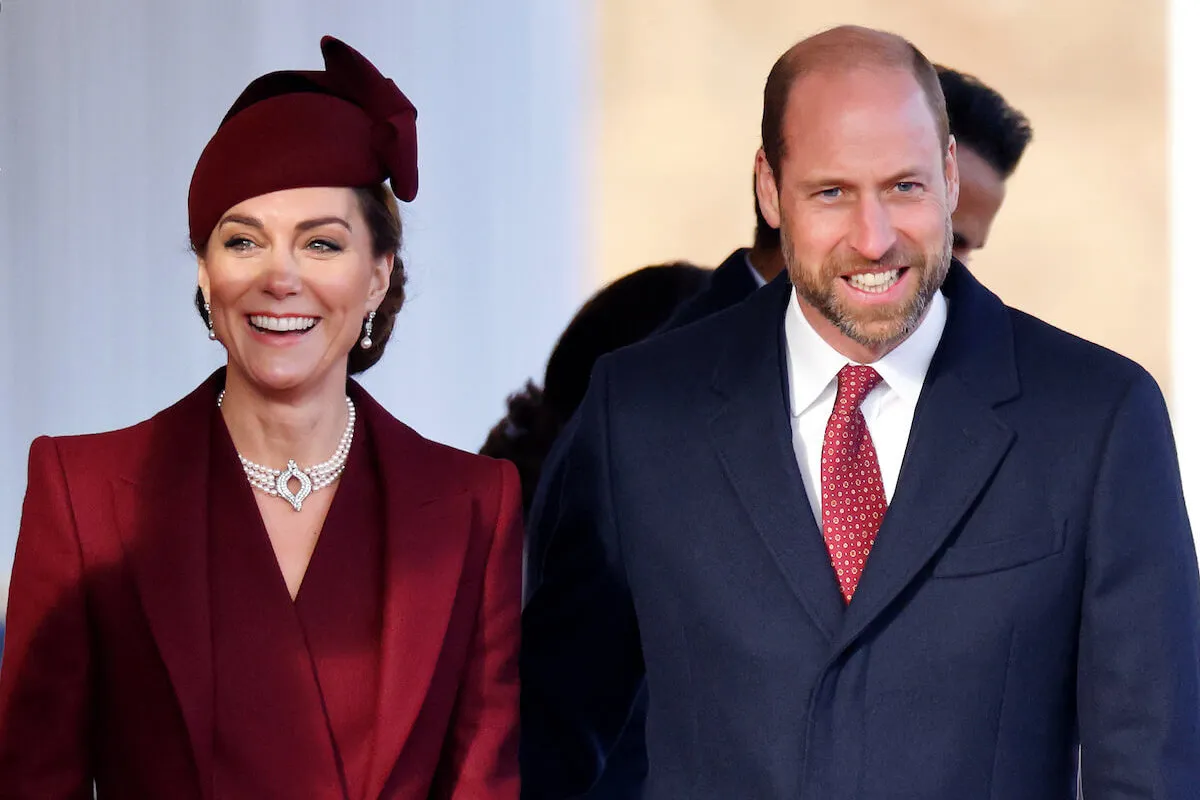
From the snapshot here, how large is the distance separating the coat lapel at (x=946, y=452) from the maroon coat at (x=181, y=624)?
1.48ft

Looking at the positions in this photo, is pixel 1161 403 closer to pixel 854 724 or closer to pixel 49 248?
pixel 854 724

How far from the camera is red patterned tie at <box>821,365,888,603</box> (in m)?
2.18

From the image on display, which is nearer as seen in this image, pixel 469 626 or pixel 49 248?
pixel 469 626

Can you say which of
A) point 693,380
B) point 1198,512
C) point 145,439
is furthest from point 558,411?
point 1198,512

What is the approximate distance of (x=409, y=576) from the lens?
7.28 feet

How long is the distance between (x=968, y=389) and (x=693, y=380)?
357mm

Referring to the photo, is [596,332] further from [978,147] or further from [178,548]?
[178,548]

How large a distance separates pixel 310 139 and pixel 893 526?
0.82m

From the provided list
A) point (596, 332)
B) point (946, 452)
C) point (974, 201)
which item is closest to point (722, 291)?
point (596, 332)

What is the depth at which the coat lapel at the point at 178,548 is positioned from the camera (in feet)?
6.82

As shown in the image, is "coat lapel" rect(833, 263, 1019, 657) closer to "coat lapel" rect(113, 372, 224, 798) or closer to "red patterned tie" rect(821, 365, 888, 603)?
"red patterned tie" rect(821, 365, 888, 603)

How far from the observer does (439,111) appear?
5.21m

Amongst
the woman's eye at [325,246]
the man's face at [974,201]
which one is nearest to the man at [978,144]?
the man's face at [974,201]

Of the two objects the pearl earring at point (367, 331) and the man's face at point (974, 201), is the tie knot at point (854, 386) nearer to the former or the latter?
the pearl earring at point (367, 331)
